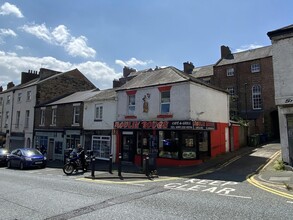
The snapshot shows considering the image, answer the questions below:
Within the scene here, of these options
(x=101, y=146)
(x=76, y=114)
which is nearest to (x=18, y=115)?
(x=76, y=114)

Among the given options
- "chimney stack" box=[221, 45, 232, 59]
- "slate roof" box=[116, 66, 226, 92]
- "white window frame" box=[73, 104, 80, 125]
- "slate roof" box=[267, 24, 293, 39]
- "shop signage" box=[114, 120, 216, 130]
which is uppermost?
"chimney stack" box=[221, 45, 232, 59]

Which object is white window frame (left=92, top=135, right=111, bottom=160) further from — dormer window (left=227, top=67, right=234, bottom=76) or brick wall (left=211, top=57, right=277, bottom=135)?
dormer window (left=227, top=67, right=234, bottom=76)

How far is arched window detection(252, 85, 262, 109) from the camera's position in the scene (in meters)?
33.8

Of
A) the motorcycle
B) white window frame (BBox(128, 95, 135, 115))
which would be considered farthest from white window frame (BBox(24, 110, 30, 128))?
the motorcycle

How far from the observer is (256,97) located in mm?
34062

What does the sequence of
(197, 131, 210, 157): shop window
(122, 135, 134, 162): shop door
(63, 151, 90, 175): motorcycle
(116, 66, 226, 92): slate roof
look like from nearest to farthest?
(63, 151, 90, 175): motorcycle, (197, 131, 210, 157): shop window, (116, 66, 226, 92): slate roof, (122, 135, 134, 162): shop door

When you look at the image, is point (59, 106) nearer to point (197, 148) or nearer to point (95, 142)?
point (95, 142)

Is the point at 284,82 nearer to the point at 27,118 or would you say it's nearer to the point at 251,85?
the point at 251,85

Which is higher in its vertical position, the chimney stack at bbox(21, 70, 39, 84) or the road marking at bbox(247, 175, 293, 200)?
the chimney stack at bbox(21, 70, 39, 84)

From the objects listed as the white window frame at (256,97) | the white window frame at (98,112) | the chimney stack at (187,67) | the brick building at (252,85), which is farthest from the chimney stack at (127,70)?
the white window frame at (98,112)

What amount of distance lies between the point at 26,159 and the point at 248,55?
31478mm

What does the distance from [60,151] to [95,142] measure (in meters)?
5.51

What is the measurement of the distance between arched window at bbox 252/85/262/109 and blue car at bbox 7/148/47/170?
2714 centimetres

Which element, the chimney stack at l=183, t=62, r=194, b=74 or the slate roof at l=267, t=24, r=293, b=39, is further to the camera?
the chimney stack at l=183, t=62, r=194, b=74
